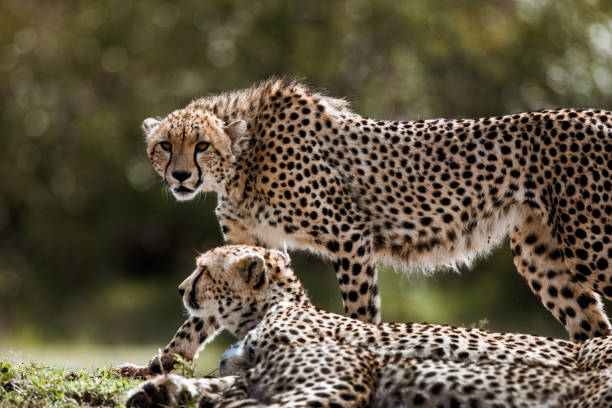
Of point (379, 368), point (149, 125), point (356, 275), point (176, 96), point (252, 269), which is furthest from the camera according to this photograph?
point (176, 96)

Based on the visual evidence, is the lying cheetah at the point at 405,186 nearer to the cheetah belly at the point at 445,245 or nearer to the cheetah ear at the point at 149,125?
the cheetah belly at the point at 445,245

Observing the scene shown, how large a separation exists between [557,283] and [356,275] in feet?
3.61

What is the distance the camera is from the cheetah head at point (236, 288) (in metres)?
4.66

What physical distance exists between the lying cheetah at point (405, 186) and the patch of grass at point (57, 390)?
47.5 inches

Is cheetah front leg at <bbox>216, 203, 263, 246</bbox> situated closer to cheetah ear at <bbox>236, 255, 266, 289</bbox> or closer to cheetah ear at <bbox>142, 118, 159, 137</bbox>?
cheetah ear at <bbox>142, 118, 159, 137</bbox>

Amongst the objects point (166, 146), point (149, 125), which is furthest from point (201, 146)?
point (149, 125)

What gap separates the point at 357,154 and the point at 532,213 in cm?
98

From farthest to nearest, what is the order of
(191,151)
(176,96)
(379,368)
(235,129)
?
(176,96) < (235,129) < (191,151) < (379,368)

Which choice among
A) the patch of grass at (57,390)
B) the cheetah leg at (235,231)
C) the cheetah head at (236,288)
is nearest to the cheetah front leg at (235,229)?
the cheetah leg at (235,231)

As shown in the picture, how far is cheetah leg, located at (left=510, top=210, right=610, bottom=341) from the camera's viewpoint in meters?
5.36

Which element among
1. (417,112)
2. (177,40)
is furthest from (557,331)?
(177,40)

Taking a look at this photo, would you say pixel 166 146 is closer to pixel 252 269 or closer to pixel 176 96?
pixel 252 269

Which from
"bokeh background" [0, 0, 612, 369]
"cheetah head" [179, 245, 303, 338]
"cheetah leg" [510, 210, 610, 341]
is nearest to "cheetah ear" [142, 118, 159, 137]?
"cheetah head" [179, 245, 303, 338]

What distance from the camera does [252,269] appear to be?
4.65m
